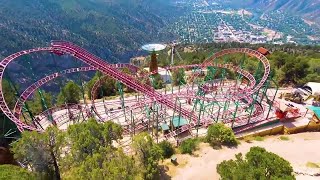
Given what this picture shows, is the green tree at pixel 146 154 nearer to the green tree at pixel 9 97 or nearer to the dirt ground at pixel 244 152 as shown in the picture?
the dirt ground at pixel 244 152

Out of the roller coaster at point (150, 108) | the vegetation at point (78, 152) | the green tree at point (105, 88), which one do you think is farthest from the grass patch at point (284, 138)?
the green tree at point (105, 88)

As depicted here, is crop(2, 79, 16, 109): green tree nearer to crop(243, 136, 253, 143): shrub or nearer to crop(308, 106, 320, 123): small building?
crop(243, 136, 253, 143): shrub

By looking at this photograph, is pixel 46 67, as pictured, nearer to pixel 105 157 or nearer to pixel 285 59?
pixel 285 59

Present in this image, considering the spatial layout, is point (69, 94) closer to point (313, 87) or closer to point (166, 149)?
point (166, 149)

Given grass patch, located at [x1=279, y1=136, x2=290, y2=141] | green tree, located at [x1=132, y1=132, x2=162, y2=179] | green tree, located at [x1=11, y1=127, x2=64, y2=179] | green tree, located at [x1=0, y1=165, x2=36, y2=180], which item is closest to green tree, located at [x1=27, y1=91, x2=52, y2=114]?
green tree, located at [x1=0, y1=165, x2=36, y2=180]

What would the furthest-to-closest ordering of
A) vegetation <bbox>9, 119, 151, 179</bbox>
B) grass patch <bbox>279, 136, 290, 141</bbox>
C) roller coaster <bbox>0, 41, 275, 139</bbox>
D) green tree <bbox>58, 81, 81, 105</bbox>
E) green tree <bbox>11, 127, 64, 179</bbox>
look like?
green tree <bbox>58, 81, 81, 105</bbox>, roller coaster <bbox>0, 41, 275, 139</bbox>, grass patch <bbox>279, 136, 290, 141</bbox>, green tree <bbox>11, 127, 64, 179</bbox>, vegetation <bbox>9, 119, 151, 179</bbox>

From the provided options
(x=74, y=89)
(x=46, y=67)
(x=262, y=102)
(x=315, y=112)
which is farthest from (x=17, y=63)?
(x=315, y=112)
